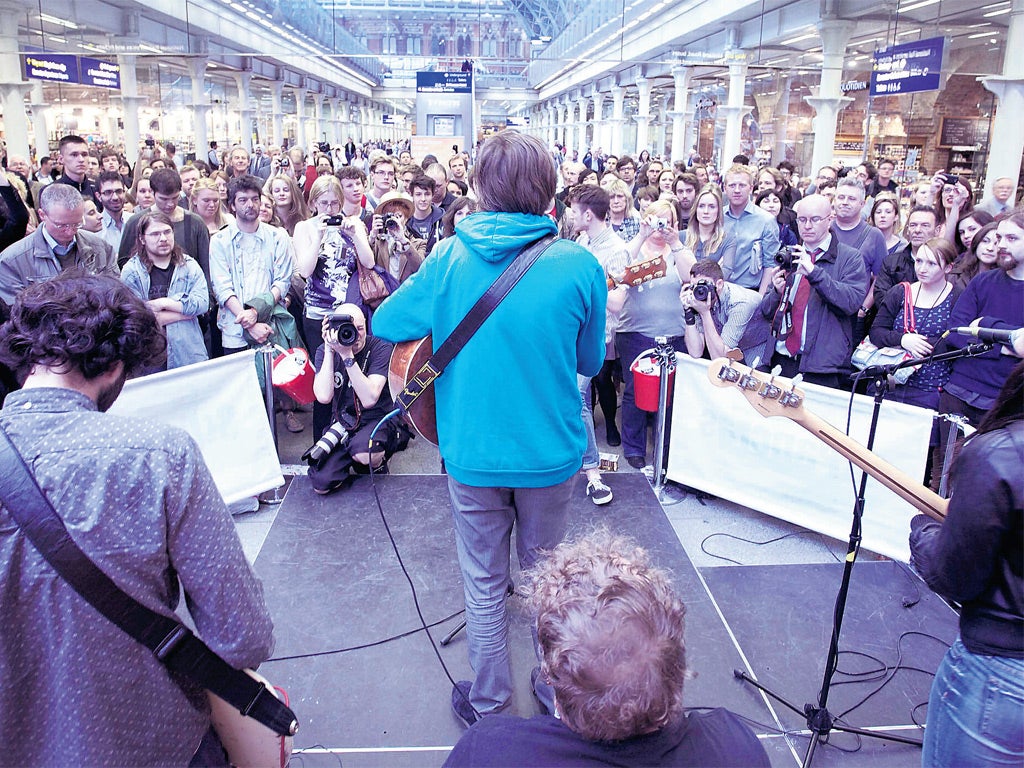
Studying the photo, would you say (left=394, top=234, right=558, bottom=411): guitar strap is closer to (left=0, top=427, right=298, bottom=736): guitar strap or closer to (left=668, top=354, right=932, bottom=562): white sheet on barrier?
(left=0, top=427, right=298, bottom=736): guitar strap

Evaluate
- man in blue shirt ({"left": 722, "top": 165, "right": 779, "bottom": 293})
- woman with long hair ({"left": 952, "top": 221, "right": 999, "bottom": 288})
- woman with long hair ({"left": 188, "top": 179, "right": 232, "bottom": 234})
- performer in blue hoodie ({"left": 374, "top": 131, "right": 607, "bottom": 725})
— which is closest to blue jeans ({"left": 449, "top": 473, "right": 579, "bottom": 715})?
performer in blue hoodie ({"left": 374, "top": 131, "right": 607, "bottom": 725})

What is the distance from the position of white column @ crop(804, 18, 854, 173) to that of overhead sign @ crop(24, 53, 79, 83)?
477 inches

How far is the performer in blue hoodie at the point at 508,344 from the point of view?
207cm

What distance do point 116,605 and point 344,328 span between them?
1.98 m

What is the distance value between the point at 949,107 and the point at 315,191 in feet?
31.3

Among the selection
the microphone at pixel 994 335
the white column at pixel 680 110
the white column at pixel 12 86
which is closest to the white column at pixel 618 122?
the white column at pixel 680 110

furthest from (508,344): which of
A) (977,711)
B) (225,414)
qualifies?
(225,414)

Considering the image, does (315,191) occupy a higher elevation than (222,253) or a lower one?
higher

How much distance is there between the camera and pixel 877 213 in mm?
5723

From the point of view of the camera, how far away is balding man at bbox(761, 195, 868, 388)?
13.5ft

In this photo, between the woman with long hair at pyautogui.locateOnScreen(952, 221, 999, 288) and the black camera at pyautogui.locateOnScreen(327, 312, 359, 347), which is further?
the woman with long hair at pyautogui.locateOnScreen(952, 221, 999, 288)

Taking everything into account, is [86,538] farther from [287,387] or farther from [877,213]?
[877,213]

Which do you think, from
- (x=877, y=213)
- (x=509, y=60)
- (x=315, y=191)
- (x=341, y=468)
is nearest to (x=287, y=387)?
(x=341, y=468)

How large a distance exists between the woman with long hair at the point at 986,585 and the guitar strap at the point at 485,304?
1.11m
